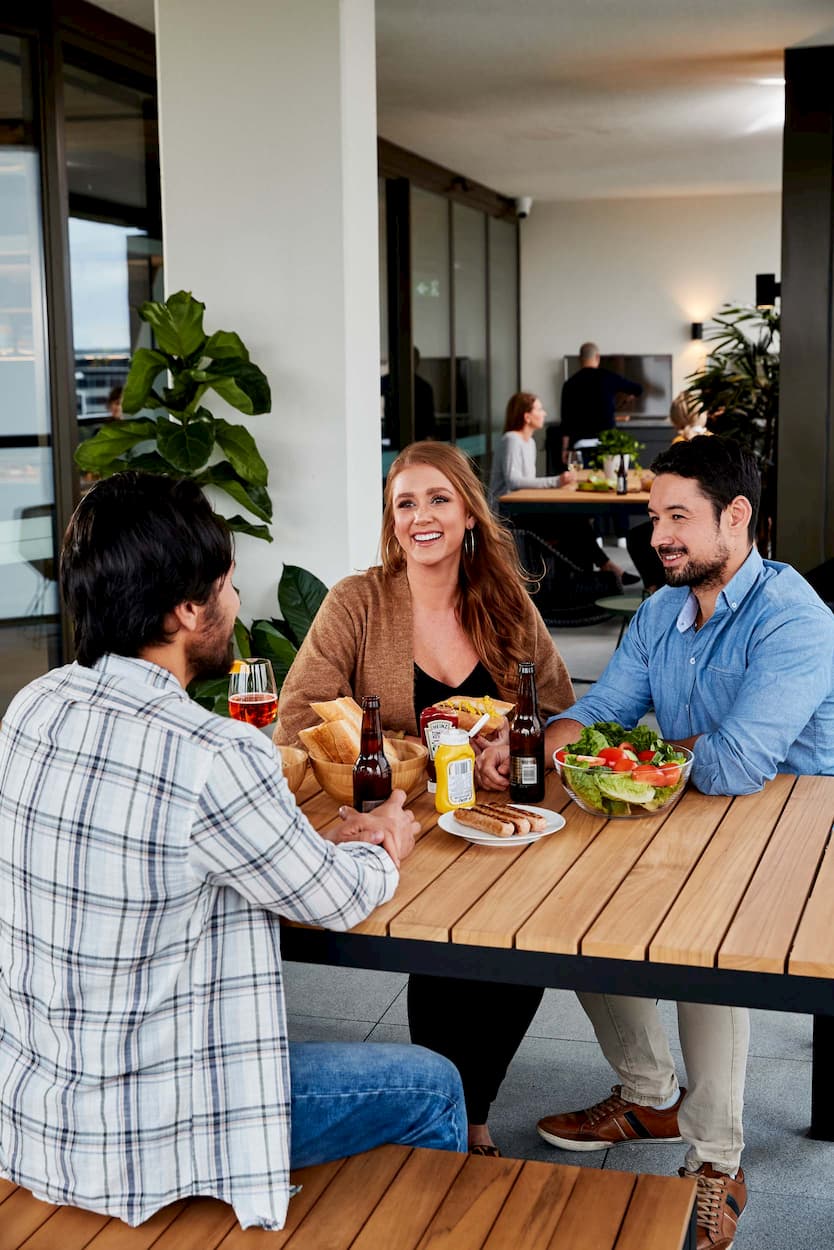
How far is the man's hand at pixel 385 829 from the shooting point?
1.94 metres

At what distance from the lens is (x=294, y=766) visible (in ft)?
7.57

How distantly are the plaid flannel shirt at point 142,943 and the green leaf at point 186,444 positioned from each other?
2.72m

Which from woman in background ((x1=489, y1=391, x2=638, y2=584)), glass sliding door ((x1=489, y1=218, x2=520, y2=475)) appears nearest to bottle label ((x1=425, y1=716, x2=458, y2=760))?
woman in background ((x1=489, y1=391, x2=638, y2=584))

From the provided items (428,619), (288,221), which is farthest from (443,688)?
(288,221)

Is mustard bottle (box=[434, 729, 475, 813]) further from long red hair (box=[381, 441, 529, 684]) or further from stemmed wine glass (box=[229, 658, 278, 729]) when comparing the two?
long red hair (box=[381, 441, 529, 684])

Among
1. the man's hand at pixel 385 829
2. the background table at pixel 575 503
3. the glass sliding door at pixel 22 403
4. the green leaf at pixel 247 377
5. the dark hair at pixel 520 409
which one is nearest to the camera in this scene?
the man's hand at pixel 385 829

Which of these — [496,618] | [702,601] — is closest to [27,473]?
[496,618]

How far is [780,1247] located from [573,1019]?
905 mm

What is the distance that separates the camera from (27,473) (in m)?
5.27

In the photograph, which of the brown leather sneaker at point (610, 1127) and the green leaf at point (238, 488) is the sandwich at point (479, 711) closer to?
the brown leather sneaker at point (610, 1127)

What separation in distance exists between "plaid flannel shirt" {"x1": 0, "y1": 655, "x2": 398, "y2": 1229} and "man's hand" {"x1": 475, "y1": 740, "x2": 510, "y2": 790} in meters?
0.75

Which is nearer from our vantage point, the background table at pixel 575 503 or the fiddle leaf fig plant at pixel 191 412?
the fiddle leaf fig plant at pixel 191 412

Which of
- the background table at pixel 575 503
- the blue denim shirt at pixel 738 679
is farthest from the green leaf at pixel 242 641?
the background table at pixel 575 503

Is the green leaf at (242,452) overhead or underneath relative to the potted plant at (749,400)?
underneath
